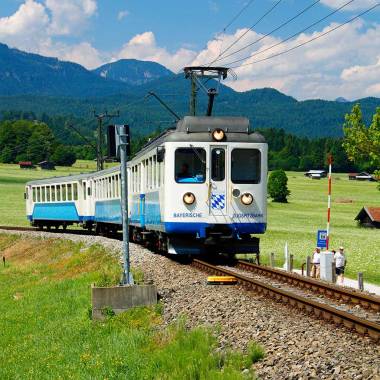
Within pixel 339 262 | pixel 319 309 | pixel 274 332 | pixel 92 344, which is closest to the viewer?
pixel 274 332

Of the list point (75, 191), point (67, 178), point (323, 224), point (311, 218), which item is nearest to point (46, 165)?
point (311, 218)

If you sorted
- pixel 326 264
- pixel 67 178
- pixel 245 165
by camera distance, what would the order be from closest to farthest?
pixel 245 165 → pixel 326 264 → pixel 67 178

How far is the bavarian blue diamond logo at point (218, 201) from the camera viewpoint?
17714 millimetres

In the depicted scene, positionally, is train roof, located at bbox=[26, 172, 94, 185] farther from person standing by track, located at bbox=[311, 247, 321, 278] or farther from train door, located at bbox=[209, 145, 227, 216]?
train door, located at bbox=[209, 145, 227, 216]

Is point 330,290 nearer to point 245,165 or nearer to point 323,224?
point 245,165

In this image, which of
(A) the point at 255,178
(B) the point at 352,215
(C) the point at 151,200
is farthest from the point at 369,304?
(B) the point at 352,215

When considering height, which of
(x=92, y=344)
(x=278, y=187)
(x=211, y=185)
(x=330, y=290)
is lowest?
(x=92, y=344)

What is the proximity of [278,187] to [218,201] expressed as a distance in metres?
82.0

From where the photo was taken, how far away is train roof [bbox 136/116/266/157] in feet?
58.2

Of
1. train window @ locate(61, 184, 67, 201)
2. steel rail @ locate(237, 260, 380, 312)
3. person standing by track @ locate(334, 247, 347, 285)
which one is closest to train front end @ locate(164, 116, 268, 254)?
steel rail @ locate(237, 260, 380, 312)

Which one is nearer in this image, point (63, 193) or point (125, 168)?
point (125, 168)

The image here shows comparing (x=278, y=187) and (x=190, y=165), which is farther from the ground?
(x=278, y=187)

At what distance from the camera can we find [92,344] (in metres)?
11.9

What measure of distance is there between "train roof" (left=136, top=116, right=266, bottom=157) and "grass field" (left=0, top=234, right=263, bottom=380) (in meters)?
3.85
